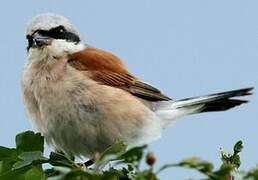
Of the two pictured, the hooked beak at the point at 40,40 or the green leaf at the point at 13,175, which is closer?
the green leaf at the point at 13,175

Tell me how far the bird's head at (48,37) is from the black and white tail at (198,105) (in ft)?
3.07

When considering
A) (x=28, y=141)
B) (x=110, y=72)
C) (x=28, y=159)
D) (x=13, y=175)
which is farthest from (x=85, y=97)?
(x=13, y=175)

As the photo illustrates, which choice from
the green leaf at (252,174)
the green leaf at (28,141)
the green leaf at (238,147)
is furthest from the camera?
the green leaf at (28,141)

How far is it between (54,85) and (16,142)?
7.27 ft

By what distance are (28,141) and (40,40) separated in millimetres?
2543

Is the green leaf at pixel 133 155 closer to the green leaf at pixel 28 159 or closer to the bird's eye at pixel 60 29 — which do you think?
the green leaf at pixel 28 159

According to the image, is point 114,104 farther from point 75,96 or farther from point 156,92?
point 156,92

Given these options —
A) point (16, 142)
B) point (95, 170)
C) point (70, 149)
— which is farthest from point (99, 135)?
point (95, 170)

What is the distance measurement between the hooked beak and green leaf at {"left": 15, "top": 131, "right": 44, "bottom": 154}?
98.2 inches

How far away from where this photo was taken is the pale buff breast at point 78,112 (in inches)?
171

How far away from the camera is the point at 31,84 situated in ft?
14.9

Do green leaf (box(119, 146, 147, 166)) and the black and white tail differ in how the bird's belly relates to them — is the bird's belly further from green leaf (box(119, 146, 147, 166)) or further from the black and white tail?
green leaf (box(119, 146, 147, 166))

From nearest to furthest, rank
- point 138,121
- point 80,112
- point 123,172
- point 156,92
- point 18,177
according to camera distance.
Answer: point 18,177, point 123,172, point 80,112, point 138,121, point 156,92

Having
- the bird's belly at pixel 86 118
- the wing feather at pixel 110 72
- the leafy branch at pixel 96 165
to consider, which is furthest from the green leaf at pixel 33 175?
the wing feather at pixel 110 72
